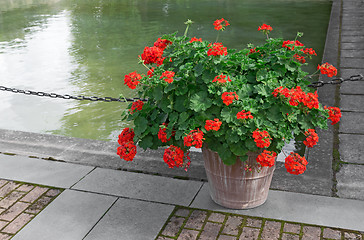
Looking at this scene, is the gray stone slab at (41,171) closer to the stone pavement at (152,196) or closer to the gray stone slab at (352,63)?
the stone pavement at (152,196)

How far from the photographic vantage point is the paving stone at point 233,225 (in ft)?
10.5

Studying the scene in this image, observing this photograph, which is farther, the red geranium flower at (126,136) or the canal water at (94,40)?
the canal water at (94,40)

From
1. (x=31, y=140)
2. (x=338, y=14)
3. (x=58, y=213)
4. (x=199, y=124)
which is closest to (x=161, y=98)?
(x=199, y=124)

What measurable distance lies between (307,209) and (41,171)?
2.48 m

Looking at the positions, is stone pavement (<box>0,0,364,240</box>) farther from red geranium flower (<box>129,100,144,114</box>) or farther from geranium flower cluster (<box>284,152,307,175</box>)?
red geranium flower (<box>129,100,144,114</box>)

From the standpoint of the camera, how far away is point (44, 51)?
33.2 feet

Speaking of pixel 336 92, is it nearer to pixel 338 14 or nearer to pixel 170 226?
pixel 170 226

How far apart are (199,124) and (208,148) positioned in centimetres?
28

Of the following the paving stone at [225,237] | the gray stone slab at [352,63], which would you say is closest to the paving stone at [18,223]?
the paving stone at [225,237]

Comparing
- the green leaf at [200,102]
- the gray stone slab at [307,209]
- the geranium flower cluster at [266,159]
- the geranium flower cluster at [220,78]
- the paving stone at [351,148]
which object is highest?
the geranium flower cluster at [220,78]

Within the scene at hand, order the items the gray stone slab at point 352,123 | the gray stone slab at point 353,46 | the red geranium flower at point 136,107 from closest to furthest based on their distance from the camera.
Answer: the red geranium flower at point 136,107 → the gray stone slab at point 352,123 → the gray stone slab at point 353,46

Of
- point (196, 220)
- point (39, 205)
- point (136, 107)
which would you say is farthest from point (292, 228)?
point (39, 205)

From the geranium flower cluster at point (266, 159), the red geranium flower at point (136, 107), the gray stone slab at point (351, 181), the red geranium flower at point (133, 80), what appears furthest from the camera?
the gray stone slab at point (351, 181)

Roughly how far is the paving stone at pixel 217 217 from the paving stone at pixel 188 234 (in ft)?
0.66
